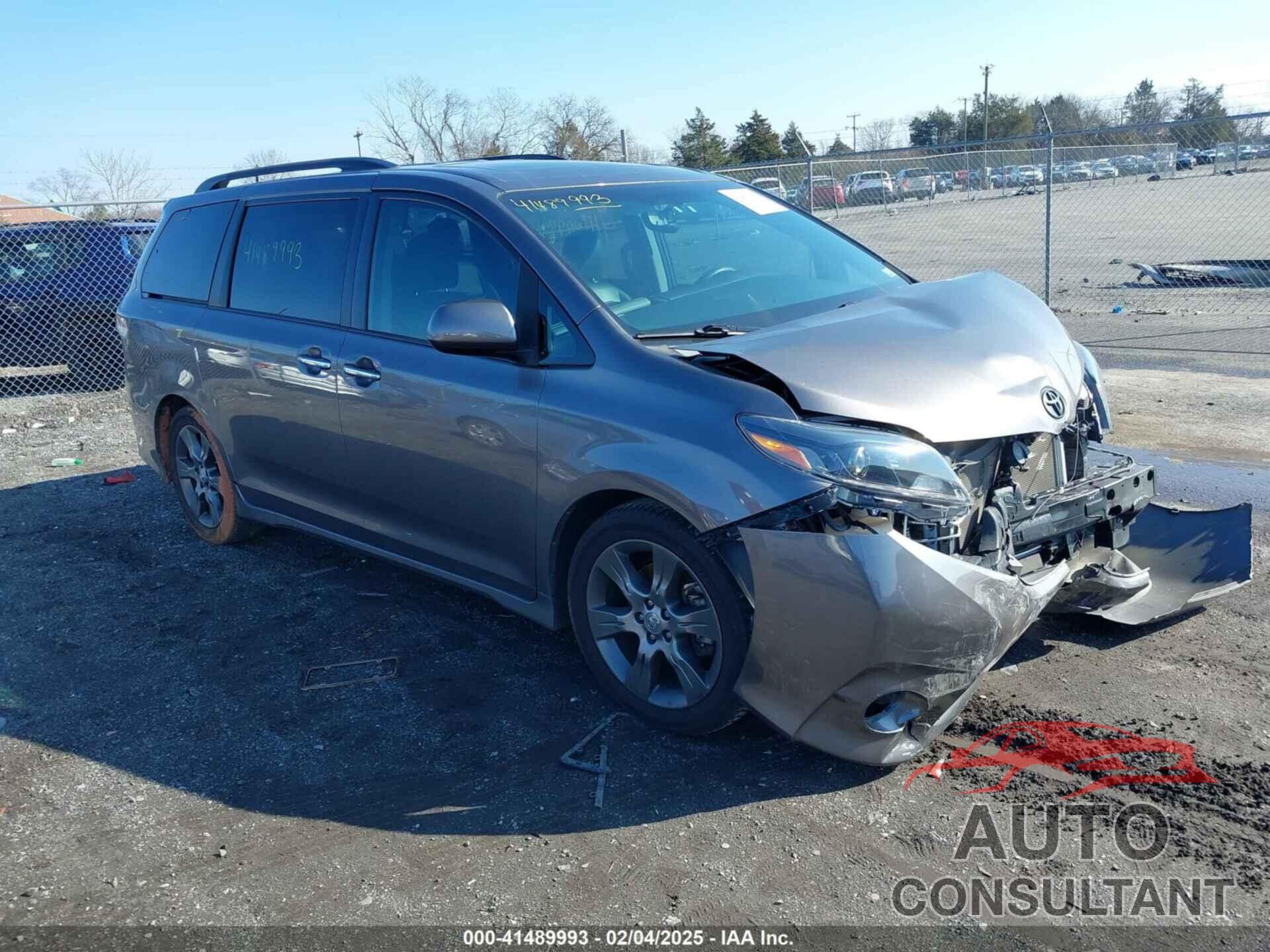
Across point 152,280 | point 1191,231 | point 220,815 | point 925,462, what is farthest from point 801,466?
point 1191,231

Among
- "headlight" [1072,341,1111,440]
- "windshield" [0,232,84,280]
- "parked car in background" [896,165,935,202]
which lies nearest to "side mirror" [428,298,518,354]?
"headlight" [1072,341,1111,440]

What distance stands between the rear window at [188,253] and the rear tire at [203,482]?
2.26 feet

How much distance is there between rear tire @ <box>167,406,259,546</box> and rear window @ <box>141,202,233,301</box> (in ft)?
2.26

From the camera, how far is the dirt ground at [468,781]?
303 cm

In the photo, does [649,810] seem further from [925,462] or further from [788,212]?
[788,212]

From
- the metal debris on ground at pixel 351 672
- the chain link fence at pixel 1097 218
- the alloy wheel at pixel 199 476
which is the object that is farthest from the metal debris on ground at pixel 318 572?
the chain link fence at pixel 1097 218

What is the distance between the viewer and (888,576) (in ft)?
10.2

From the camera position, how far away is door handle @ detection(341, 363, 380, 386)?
15.0 ft

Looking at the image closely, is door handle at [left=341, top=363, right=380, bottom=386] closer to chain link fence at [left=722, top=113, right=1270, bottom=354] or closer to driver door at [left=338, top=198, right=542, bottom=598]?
driver door at [left=338, top=198, right=542, bottom=598]

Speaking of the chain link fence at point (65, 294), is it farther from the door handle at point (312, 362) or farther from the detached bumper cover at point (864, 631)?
the detached bumper cover at point (864, 631)

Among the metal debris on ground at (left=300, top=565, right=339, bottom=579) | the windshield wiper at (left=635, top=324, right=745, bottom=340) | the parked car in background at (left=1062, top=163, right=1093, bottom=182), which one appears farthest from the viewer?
the parked car in background at (left=1062, top=163, right=1093, bottom=182)

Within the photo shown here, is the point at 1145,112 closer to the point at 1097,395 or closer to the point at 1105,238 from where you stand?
the point at 1105,238

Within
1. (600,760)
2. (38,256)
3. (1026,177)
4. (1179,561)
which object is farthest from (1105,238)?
(600,760)

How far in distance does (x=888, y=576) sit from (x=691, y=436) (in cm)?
76
